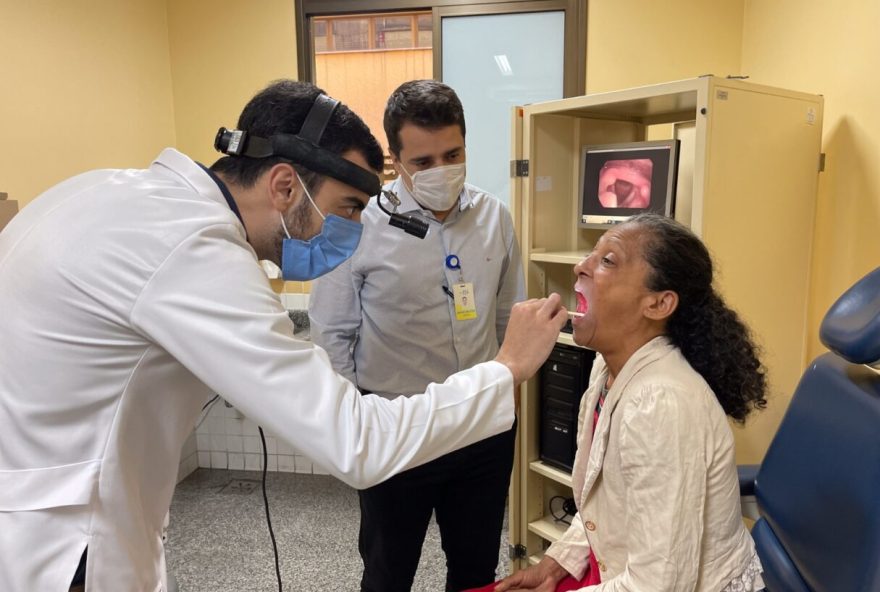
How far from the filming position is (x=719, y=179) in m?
1.66

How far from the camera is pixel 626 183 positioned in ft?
6.53

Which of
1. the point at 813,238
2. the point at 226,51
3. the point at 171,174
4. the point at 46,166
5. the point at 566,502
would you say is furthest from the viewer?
the point at 226,51

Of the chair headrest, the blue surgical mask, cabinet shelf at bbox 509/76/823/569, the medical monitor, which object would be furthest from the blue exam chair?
the blue surgical mask

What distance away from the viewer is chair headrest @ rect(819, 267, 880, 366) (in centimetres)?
103

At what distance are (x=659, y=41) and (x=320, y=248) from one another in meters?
2.26

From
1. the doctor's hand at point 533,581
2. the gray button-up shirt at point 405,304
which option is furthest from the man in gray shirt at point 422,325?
→ the doctor's hand at point 533,581

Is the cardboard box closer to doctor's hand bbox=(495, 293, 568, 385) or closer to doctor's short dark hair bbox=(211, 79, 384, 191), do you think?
doctor's short dark hair bbox=(211, 79, 384, 191)

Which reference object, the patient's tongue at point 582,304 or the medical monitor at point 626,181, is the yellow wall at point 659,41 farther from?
the patient's tongue at point 582,304

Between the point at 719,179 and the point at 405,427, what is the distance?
3.83 feet

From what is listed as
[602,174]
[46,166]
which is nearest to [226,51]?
[46,166]

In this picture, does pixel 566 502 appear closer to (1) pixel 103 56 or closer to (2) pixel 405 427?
(2) pixel 405 427

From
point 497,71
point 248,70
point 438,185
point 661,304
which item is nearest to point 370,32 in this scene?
point 248,70

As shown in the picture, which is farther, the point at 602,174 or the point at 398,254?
the point at 602,174

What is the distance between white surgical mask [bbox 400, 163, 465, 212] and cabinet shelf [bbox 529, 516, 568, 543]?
119 centimetres
